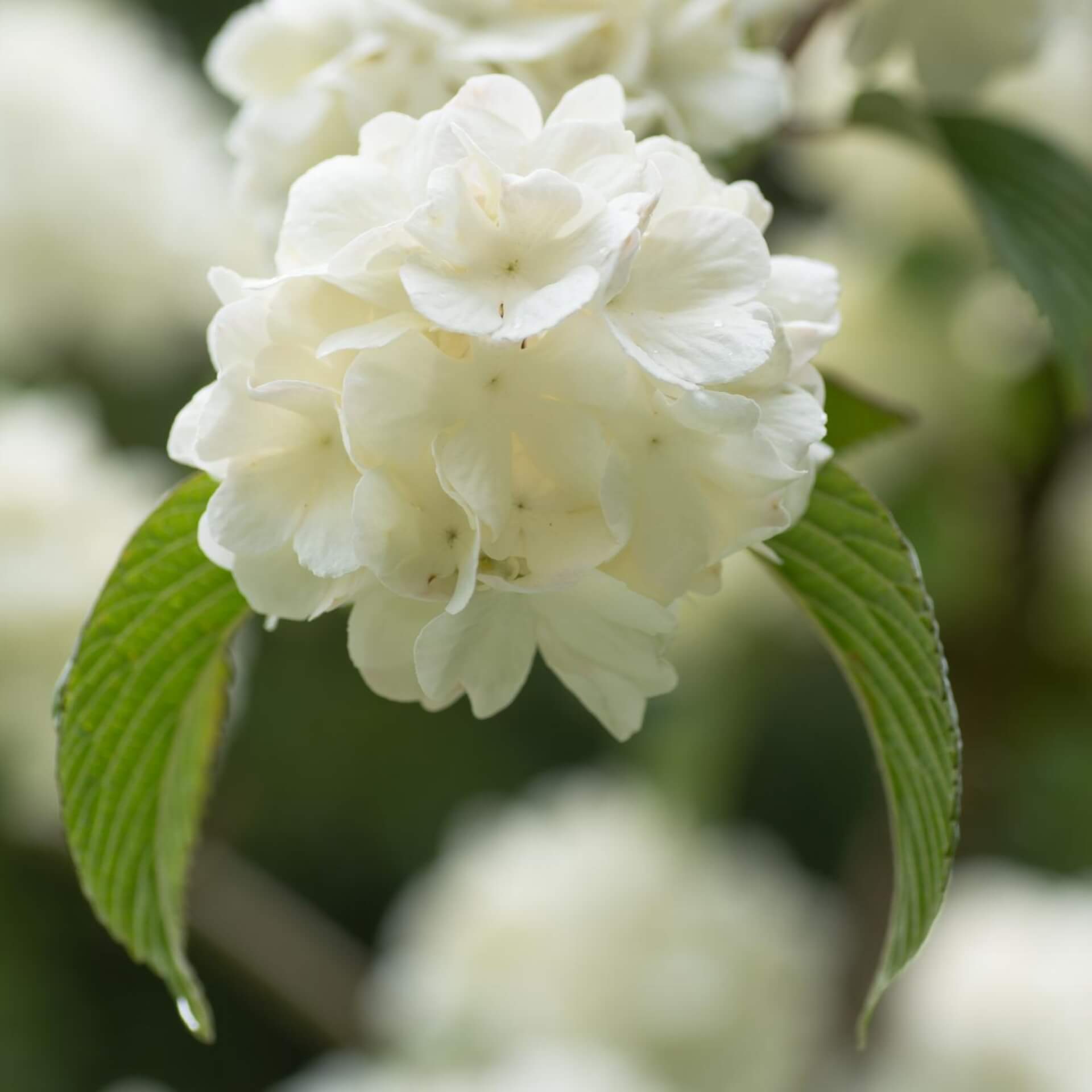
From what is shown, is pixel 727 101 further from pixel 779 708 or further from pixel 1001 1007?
pixel 779 708

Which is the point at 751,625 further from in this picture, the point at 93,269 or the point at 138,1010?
the point at 138,1010

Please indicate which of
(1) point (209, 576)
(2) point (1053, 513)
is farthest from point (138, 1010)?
(1) point (209, 576)

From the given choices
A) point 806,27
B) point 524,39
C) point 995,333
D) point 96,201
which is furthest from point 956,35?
point 96,201

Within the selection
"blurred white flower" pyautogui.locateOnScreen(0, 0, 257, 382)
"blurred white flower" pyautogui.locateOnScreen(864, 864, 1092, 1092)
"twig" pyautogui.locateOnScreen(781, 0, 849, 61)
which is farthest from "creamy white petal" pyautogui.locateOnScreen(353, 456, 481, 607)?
"blurred white flower" pyautogui.locateOnScreen(0, 0, 257, 382)

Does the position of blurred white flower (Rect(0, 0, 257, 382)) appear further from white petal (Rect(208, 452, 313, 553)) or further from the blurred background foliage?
white petal (Rect(208, 452, 313, 553))

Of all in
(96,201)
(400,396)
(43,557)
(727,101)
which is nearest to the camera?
(400,396)
